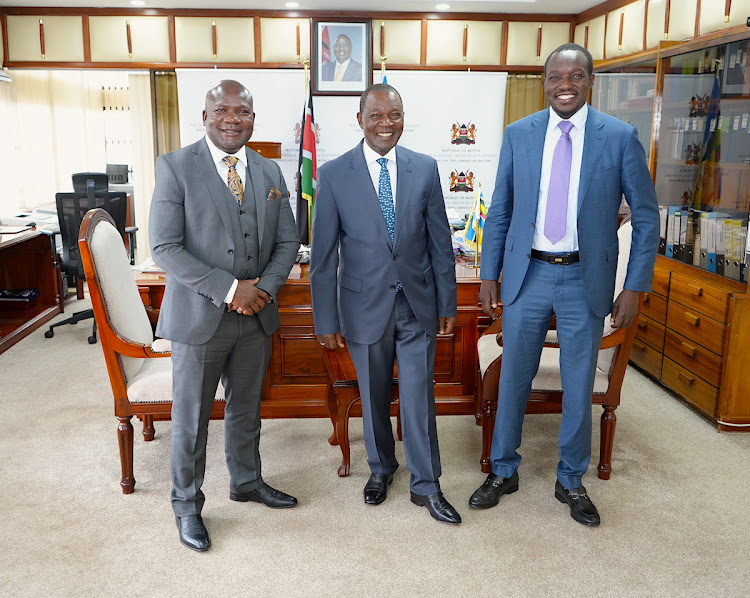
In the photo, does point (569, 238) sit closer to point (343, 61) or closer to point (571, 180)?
point (571, 180)

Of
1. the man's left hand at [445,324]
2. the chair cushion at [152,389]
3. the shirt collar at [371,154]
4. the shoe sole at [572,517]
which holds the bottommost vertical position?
the shoe sole at [572,517]

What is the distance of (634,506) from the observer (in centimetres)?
281

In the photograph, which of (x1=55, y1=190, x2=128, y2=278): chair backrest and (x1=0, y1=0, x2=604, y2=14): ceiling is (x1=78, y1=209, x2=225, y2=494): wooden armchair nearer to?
(x1=55, y1=190, x2=128, y2=278): chair backrest

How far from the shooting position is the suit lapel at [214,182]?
2375 millimetres

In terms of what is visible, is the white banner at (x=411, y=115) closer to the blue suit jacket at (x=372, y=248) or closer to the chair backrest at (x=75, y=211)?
the chair backrest at (x=75, y=211)

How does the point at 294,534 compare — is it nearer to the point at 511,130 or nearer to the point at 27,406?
the point at 511,130

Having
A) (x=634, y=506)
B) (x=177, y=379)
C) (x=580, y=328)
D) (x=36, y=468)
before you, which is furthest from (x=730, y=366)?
(x=36, y=468)

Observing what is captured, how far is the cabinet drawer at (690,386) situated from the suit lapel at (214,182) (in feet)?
8.69

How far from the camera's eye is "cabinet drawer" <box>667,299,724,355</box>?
3590mm

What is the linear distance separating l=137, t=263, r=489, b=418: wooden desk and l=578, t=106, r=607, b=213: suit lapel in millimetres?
1088

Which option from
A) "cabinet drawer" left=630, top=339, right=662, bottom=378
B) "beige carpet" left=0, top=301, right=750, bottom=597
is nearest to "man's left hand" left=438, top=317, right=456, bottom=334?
"beige carpet" left=0, top=301, right=750, bottom=597

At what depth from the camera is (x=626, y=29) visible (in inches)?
218

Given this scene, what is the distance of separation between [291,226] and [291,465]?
3.78 feet

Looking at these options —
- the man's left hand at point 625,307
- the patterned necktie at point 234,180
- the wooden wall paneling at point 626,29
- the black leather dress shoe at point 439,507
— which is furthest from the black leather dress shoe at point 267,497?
the wooden wall paneling at point 626,29
